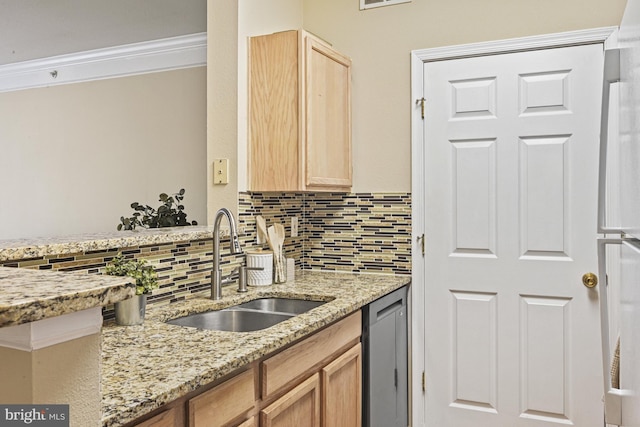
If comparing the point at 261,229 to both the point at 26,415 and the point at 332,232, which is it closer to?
the point at 332,232

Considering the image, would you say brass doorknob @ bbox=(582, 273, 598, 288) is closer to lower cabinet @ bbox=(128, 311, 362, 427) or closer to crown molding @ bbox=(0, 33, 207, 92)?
lower cabinet @ bbox=(128, 311, 362, 427)

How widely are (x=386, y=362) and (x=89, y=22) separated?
3.09m

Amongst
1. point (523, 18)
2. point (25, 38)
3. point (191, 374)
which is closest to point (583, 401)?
point (523, 18)

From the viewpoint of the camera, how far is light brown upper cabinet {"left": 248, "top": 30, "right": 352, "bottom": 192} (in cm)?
243

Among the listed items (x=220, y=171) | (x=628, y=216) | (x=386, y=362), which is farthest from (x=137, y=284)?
(x=628, y=216)

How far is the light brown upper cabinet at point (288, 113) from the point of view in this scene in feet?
7.97

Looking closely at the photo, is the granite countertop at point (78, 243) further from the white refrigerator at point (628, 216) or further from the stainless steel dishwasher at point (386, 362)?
the white refrigerator at point (628, 216)

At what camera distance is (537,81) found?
253 cm

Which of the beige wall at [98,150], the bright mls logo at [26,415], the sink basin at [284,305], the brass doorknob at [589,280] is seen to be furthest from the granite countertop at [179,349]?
the beige wall at [98,150]

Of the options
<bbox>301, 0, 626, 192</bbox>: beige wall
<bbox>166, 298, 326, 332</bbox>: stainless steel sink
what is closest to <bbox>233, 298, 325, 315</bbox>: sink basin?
<bbox>166, 298, 326, 332</bbox>: stainless steel sink

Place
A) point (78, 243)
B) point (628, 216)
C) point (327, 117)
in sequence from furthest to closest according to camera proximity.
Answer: point (327, 117) < point (78, 243) < point (628, 216)

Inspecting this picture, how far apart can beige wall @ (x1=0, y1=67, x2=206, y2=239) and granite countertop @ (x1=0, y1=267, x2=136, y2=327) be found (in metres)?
2.95

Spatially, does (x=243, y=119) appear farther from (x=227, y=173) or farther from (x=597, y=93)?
(x=597, y=93)

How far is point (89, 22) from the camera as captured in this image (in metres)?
3.75
